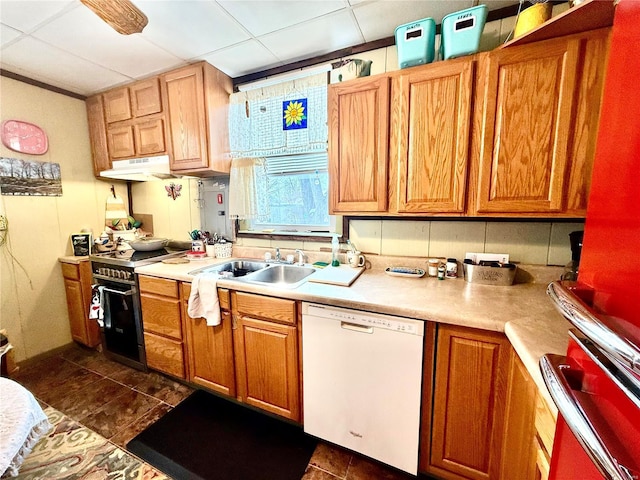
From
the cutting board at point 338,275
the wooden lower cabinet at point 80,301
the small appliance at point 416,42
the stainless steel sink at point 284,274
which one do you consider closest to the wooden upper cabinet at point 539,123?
the small appliance at point 416,42

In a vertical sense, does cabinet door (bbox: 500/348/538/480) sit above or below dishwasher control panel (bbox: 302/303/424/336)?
below

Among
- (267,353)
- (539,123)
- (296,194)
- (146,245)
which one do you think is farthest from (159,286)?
(539,123)

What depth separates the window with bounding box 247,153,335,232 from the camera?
6.82 ft

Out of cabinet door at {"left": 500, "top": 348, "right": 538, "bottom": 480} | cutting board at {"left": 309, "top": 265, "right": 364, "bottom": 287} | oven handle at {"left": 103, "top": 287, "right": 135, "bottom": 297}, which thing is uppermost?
cutting board at {"left": 309, "top": 265, "right": 364, "bottom": 287}

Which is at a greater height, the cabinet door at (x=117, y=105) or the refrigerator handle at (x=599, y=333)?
the cabinet door at (x=117, y=105)

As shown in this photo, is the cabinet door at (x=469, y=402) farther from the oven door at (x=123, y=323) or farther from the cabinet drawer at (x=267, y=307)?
the oven door at (x=123, y=323)

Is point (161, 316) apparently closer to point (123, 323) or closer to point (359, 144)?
point (123, 323)

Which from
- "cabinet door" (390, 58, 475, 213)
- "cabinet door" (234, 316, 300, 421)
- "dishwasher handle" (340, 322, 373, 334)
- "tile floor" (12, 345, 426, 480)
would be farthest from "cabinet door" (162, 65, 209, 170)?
"tile floor" (12, 345, 426, 480)

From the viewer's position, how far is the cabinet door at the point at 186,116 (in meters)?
1.96

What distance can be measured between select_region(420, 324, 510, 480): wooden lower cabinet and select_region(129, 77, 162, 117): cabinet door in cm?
264

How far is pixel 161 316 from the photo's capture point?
1923mm

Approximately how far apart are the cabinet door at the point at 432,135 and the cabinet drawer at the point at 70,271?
2890 mm

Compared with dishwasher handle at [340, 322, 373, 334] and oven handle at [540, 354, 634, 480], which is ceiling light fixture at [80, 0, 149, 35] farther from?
oven handle at [540, 354, 634, 480]

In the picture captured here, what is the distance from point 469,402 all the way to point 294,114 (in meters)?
2.01
